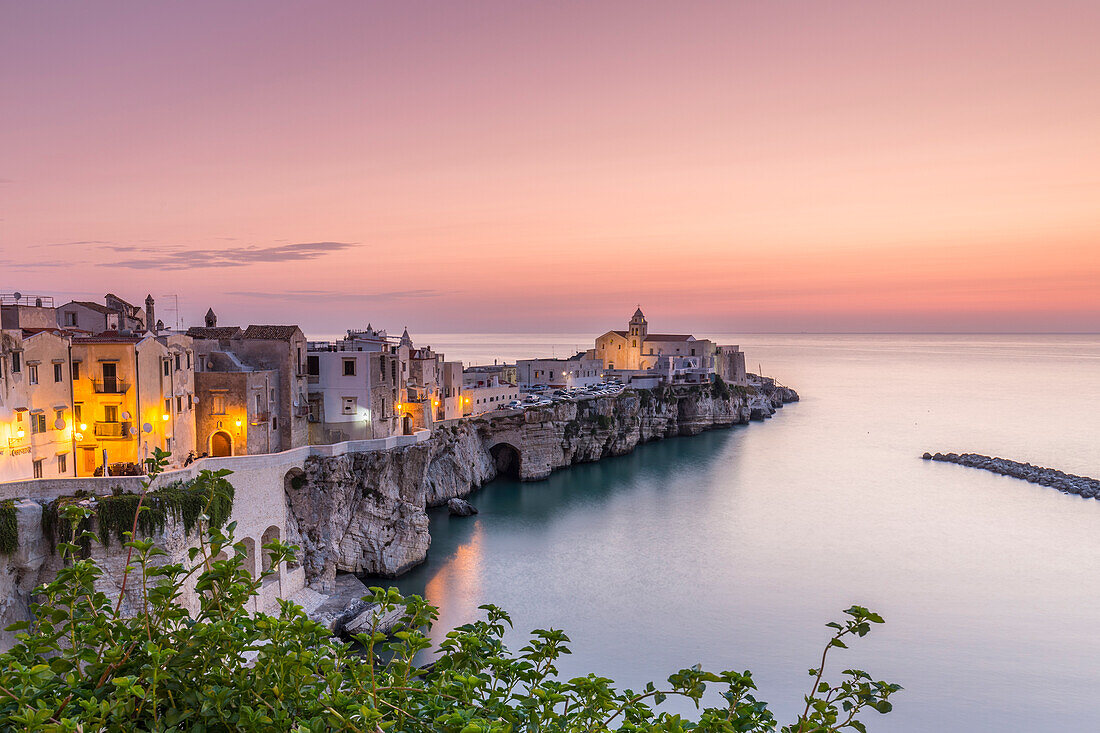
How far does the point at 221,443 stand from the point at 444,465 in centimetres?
1302

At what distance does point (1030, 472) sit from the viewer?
4062 centimetres

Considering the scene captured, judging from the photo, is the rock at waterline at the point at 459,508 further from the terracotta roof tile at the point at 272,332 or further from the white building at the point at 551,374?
the white building at the point at 551,374

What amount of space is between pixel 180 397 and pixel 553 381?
119ft

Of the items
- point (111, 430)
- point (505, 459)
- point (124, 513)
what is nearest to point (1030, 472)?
point (505, 459)

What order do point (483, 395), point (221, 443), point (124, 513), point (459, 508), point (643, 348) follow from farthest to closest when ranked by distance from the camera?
1. point (643, 348)
2. point (483, 395)
3. point (459, 508)
4. point (221, 443)
5. point (124, 513)

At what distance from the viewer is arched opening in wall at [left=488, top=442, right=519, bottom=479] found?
40.2 metres

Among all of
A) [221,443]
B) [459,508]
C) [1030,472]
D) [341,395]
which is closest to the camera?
[221,443]

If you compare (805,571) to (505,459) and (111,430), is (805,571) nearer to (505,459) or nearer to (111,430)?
(505,459)

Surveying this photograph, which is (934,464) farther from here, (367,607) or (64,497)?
(64,497)

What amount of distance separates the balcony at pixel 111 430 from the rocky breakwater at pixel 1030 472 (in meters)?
44.6

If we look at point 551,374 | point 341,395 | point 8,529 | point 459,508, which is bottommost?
point 459,508

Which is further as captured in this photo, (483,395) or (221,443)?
(483,395)

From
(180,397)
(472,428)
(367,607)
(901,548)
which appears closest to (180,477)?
(180,397)

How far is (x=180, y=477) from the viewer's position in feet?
55.9
